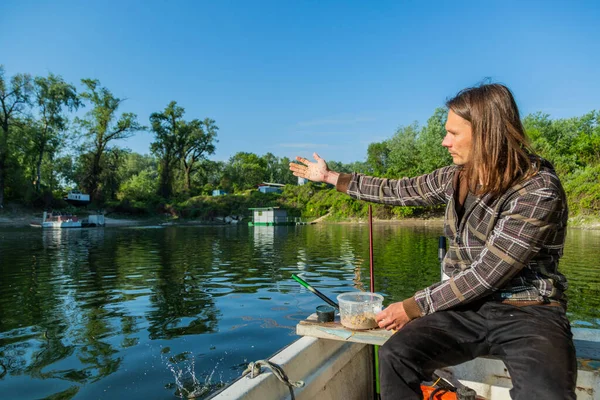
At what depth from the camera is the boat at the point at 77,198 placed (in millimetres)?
50719

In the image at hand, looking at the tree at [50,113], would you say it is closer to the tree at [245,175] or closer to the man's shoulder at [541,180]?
A: the tree at [245,175]

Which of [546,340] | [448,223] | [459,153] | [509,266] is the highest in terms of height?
[459,153]

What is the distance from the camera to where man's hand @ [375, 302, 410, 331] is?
211 cm

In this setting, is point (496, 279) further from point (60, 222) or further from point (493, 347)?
point (60, 222)

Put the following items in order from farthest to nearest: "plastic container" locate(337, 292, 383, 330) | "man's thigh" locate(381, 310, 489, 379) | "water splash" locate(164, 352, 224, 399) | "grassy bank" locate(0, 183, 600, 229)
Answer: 1. "grassy bank" locate(0, 183, 600, 229)
2. "water splash" locate(164, 352, 224, 399)
3. "plastic container" locate(337, 292, 383, 330)
4. "man's thigh" locate(381, 310, 489, 379)

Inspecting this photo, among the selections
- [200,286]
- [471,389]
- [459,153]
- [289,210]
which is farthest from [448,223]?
[289,210]

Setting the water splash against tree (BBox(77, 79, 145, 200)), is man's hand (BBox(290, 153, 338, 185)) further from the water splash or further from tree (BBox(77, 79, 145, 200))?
tree (BBox(77, 79, 145, 200))

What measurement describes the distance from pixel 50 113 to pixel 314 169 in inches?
2287

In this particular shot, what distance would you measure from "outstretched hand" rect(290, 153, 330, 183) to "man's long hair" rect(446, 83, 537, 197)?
1079mm

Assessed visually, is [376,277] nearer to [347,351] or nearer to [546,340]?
[347,351]

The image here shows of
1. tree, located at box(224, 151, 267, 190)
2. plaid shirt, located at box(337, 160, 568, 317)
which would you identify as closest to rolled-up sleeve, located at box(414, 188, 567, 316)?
plaid shirt, located at box(337, 160, 568, 317)

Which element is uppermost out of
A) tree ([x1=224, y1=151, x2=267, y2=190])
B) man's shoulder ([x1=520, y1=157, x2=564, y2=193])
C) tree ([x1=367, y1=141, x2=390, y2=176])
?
tree ([x1=367, y1=141, x2=390, y2=176])

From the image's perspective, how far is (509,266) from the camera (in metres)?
1.80

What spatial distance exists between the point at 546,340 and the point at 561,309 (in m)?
0.22
